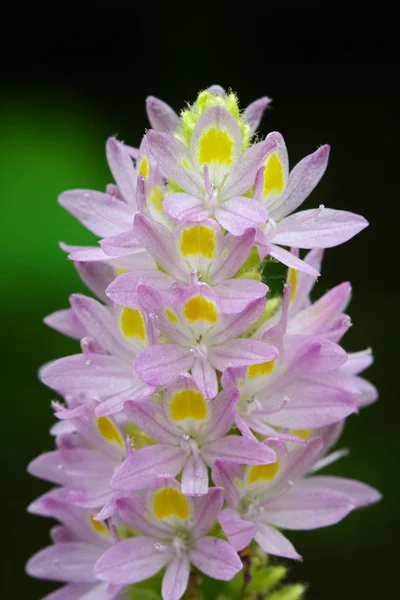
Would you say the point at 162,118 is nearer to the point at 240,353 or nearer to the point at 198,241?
the point at 198,241

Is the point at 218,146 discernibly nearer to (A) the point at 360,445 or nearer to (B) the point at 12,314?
(B) the point at 12,314

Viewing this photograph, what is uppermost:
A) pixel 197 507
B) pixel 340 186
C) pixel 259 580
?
pixel 340 186

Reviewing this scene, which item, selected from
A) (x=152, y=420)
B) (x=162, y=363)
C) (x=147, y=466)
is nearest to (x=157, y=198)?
(x=162, y=363)

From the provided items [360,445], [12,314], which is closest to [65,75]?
[12,314]

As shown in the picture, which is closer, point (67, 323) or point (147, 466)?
point (147, 466)

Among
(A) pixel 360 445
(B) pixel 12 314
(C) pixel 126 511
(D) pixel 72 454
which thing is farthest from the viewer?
(A) pixel 360 445

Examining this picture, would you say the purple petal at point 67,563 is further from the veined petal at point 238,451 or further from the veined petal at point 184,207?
the veined petal at point 184,207

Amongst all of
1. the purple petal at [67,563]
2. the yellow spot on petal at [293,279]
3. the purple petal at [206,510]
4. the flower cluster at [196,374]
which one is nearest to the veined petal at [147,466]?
the flower cluster at [196,374]
